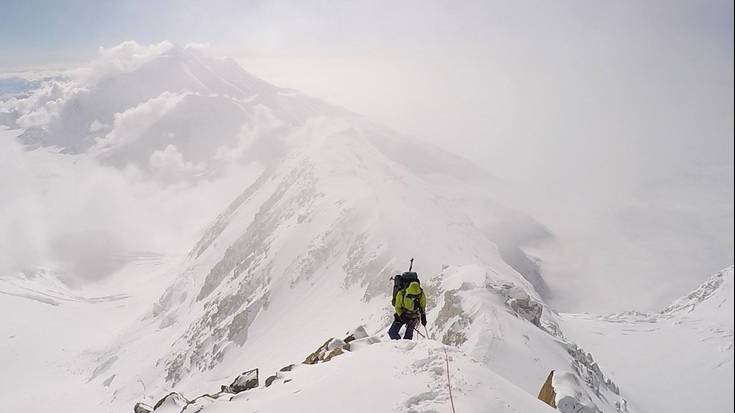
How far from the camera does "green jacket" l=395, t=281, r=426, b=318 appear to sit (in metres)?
16.9

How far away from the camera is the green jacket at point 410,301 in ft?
55.3

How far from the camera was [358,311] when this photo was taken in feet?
133

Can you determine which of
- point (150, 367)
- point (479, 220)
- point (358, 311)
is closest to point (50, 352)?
point (150, 367)

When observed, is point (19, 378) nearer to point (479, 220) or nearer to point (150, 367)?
point (150, 367)

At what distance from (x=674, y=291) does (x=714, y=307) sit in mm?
80058

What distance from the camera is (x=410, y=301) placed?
16.9 m

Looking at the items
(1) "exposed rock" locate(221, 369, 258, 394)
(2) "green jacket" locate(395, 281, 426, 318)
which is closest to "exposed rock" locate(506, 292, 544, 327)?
(2) "green jacket" locate(395, 281, 426, 318)

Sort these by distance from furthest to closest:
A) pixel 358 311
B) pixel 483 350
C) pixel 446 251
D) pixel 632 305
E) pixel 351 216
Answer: pixel 632 305 < pixel 351 216 < pixel 446 251 < pixel 358 311 < pixel 483 350

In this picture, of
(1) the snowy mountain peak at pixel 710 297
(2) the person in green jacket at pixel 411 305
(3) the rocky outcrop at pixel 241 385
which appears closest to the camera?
(3) the rocky outcrop at pixel 241 385

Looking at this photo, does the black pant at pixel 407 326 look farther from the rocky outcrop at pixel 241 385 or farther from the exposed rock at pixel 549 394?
the exposed rock at pixel 549 394

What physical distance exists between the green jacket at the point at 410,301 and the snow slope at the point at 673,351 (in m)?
40.7

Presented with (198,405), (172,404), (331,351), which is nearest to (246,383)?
(198,405)

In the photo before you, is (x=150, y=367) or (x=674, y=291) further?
(x=674, y=291)

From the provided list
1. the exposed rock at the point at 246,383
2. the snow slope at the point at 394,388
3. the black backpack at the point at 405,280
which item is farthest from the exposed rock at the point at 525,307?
the exposed rock at the point at 246,383
